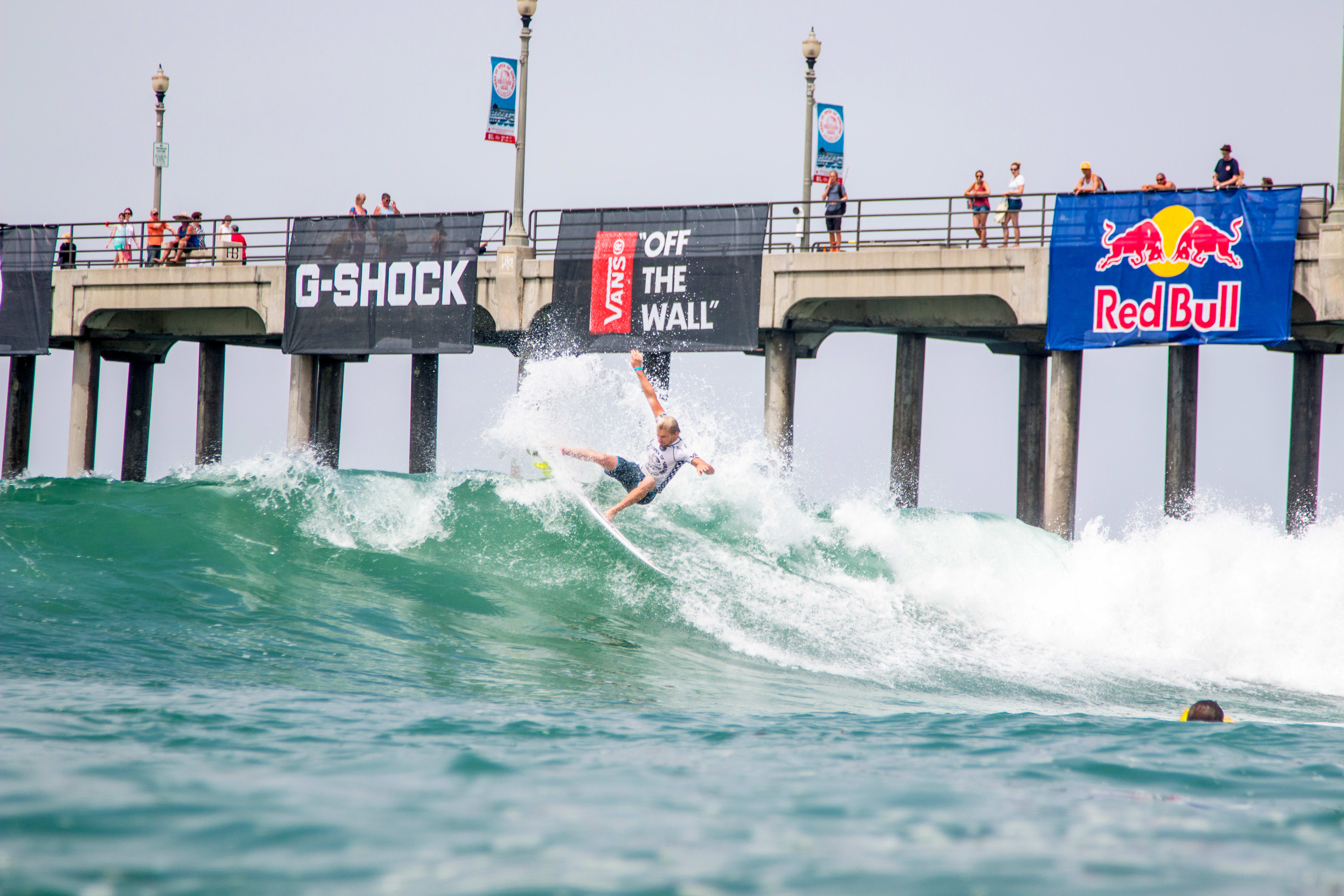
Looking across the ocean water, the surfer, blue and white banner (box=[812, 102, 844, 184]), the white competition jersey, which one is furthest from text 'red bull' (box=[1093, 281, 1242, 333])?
the white competition jersey

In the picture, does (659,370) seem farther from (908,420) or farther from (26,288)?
(26,288)

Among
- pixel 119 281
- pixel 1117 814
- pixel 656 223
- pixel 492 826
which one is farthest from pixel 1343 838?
pixel 119 281

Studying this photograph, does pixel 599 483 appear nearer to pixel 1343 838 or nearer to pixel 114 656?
pixel 114 656

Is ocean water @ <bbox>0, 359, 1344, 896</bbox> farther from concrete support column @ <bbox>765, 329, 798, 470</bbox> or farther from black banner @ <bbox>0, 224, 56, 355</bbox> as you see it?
black banner @ <bbox>0, 224, 56, 355</bbox>

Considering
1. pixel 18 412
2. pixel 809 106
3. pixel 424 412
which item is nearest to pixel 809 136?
pixel 809 106

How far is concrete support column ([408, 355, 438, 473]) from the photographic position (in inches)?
1162

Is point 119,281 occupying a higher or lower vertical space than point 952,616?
higher

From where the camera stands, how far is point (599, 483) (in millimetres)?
15875

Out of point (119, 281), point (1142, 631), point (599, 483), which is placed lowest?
point (1142, 631)

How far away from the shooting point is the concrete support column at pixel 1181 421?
21.6m

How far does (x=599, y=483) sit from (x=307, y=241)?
1281 centimetres

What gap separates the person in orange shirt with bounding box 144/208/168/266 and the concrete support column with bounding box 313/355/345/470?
4.02 m

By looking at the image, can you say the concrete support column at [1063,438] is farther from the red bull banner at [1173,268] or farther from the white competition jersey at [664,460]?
the white competition jersey at [664,460]

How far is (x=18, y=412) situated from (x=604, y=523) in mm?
23815
